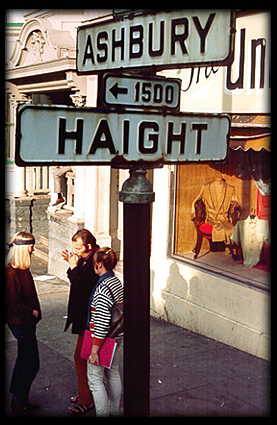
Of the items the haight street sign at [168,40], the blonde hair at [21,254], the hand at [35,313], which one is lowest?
the hand at [35,313]

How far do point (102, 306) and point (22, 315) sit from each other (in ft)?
2.58

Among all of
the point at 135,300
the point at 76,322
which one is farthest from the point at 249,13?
the point at 135,300

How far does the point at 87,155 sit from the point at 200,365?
4283 mm

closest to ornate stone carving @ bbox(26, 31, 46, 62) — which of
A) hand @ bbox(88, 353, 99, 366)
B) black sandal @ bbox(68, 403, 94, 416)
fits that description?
black sandal @ bbox(68, 403, 94, 416)

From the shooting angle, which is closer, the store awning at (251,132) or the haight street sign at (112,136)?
the haight street sign at (112,136)

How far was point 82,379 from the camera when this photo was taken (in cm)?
510

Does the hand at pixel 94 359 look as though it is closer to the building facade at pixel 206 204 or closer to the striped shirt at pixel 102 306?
the striped shirt at pixel 102 306

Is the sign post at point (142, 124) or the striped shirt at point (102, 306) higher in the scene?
the sign post at point (142, 124)

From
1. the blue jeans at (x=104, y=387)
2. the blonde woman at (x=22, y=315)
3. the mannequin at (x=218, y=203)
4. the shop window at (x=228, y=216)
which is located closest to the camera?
the blue jeans at (x=104, y=387)

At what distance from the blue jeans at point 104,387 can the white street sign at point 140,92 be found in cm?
236

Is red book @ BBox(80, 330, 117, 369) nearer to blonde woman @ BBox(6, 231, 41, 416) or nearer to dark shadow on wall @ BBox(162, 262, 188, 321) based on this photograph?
blonde woman @ BBox(6, 231, 41, 416)

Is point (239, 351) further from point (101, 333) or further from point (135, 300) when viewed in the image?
point (135, 300)

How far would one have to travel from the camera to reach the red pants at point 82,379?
5090 mm

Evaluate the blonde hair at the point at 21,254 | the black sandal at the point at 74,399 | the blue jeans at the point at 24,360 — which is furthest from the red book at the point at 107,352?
the blonde hair at the point at 21,254
